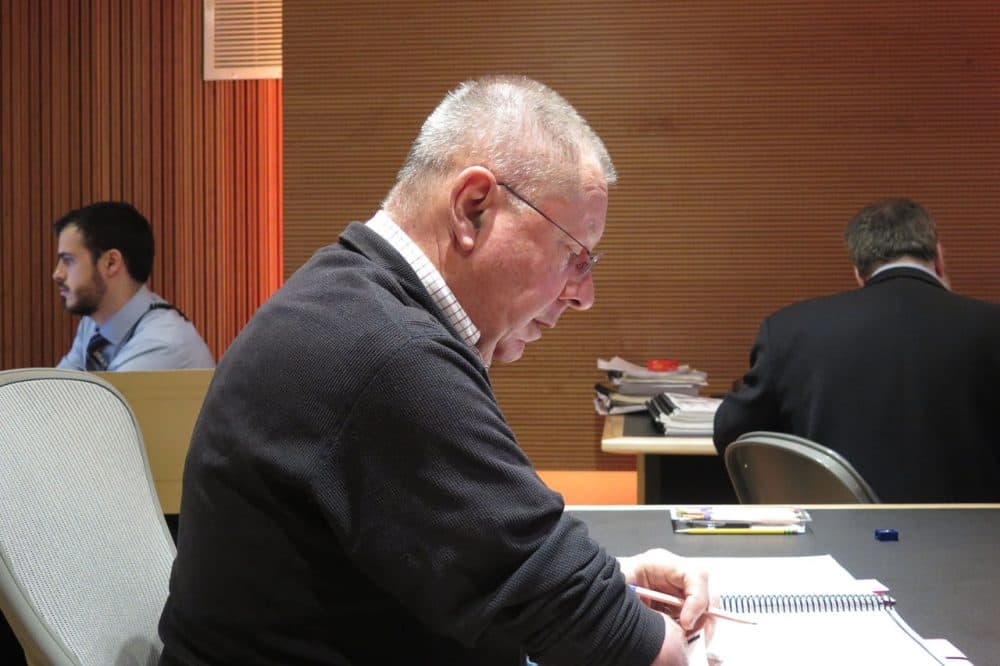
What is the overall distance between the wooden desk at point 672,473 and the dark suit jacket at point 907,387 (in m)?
0.61

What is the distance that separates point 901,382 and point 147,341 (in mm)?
2573

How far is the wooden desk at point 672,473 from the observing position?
126 inches

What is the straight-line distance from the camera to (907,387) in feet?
8.23

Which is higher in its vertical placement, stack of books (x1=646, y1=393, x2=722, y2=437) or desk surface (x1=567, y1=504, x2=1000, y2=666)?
desk surface (x1=567, y1=504, x2=1000, y2=666)

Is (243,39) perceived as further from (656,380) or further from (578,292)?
(578,292)

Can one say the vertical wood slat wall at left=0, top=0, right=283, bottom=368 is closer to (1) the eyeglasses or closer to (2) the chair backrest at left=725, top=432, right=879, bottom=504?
(2) the chair backrest at left=725, top=432, right=879, bottom=504

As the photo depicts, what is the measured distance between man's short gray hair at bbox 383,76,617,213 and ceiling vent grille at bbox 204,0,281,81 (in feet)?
13.3

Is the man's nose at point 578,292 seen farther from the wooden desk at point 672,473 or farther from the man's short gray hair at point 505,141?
the wooden desk at point 672,473

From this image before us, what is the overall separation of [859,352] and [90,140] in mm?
3904

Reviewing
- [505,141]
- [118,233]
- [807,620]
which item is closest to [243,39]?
[118,233]

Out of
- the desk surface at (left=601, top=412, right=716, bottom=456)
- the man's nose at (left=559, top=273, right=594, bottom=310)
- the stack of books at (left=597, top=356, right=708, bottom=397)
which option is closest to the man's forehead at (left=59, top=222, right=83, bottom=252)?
the stack of books at (left=597, top=356, right=708, bottom=397)

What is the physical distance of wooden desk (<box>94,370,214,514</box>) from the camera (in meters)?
2.68

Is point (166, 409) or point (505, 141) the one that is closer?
point (505, 141)

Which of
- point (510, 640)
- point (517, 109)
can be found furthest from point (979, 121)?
point (510, 640)
